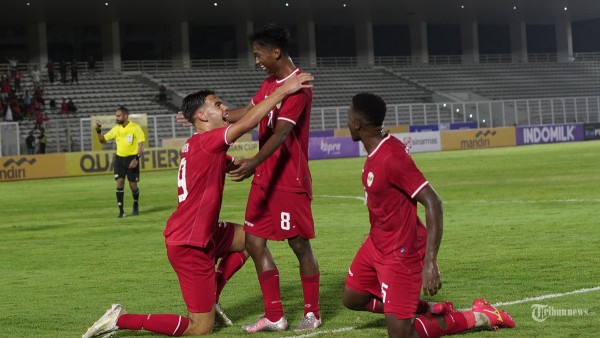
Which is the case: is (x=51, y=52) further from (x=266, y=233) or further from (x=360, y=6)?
(x=266, y=233)

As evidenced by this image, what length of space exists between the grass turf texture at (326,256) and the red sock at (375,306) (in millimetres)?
361

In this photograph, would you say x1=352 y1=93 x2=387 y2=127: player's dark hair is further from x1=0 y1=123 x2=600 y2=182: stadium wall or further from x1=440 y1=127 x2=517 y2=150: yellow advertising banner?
x1=440 y1=127 x2=517 y2=150: yellow advertising banner

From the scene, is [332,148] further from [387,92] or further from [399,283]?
[399,283]

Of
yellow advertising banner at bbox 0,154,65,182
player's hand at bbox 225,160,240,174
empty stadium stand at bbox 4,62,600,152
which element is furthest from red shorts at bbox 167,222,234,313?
empty stadium stand at bbox 4,62,600,152

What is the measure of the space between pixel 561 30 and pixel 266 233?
76.8 m

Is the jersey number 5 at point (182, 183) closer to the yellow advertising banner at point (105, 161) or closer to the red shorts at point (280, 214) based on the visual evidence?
the red shorts at point (280, 214)

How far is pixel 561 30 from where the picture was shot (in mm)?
82312

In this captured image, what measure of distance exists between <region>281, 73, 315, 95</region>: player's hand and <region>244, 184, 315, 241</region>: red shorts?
0.98 meters

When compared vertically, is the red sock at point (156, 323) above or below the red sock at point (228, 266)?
below

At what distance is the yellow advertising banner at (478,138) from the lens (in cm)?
5488

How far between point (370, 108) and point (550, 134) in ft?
174

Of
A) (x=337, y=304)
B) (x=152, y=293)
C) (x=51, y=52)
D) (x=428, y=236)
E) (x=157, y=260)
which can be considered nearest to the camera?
(x=428, y=236)

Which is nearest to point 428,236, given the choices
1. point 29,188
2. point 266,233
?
point 266,233

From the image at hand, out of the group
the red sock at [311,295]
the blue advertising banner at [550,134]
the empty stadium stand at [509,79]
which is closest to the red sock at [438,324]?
the red sock at [311,295]
